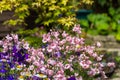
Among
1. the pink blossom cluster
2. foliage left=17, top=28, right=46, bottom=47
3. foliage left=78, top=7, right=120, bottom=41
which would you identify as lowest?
foliage left=78, top=7, right=120, bottom=41

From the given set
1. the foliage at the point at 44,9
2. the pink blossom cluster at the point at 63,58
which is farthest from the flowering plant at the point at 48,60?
the foliage at the point at 44,9

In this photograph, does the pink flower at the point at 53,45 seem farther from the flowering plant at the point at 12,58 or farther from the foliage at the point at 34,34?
the foliage at the point at 34,34

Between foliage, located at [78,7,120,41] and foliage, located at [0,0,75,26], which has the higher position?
foliage, located at [0,0,75,26]

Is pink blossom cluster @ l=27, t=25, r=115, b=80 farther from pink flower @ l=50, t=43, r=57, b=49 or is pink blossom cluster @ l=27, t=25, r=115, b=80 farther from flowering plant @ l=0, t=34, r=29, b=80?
flowering plant @ l=0, t=34, r=29, b=80

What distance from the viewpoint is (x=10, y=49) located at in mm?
5402

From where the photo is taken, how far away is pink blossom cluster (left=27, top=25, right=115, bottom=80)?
5.28 metres

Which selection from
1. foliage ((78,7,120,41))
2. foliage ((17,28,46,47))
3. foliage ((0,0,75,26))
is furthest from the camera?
foliage ((78,7,120,41))

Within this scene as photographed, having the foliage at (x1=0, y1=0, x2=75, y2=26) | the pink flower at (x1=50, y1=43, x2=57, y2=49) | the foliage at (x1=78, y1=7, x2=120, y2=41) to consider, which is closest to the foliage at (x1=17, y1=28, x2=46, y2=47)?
the foliage at (x1=0, y1=0, x2=75, y2=26)

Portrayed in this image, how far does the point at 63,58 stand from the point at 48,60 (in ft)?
1.72

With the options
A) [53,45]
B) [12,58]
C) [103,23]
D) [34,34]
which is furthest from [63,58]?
[103,23]

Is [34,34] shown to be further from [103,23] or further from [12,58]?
[103,23]

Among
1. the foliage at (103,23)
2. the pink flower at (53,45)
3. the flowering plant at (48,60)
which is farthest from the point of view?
the foliage at (103,23)

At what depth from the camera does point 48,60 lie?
537cm

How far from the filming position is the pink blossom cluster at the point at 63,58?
528 centimetres
